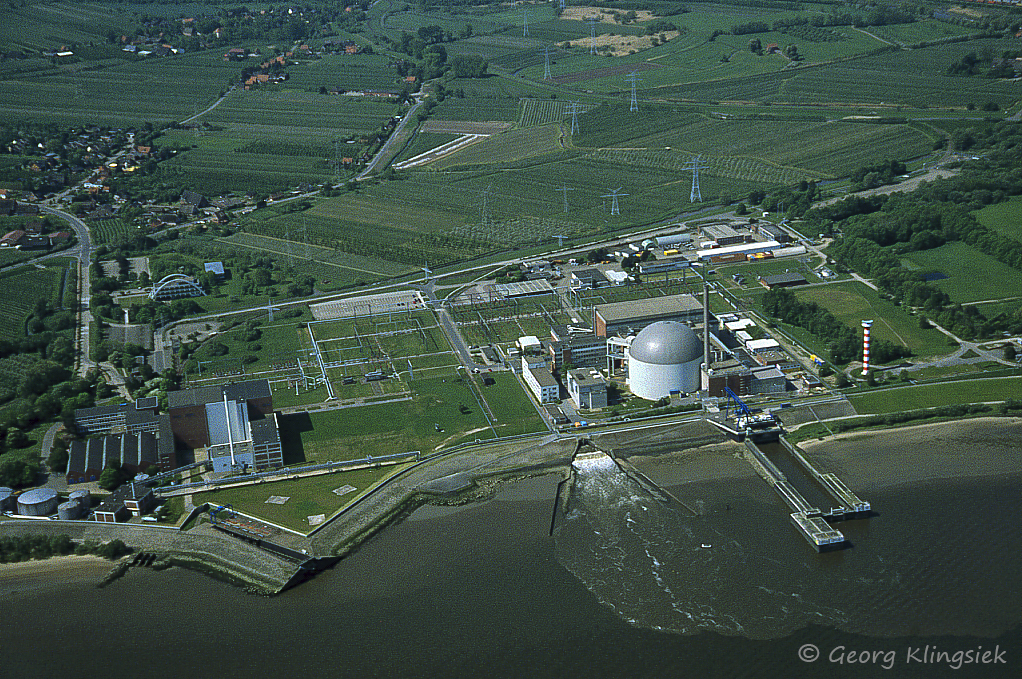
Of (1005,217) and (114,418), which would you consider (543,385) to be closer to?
(114,418)

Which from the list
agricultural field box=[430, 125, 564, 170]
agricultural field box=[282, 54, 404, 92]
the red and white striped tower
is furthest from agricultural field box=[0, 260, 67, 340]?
agricultural field box=[282, 54, 404, 92]

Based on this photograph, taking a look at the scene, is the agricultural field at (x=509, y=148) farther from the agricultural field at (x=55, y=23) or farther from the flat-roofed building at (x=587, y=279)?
the agricultural field at (x=55, y=23)

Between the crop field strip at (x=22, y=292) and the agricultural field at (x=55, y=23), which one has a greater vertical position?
the agricultural field at (x=55, y=23)

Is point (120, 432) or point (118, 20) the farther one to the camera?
point (118, 20)

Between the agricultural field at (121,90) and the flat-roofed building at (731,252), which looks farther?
the agricultural field at (121,90)

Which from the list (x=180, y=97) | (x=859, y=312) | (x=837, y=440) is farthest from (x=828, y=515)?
(x=180, y=97)

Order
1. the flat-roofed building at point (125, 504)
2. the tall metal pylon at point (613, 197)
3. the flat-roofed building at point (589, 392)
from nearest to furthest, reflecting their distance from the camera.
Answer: the flat-roofed building at point (125, 504)
the flat-roofed building at point (589, 392)
the tall metal pylon at point (613, 197)

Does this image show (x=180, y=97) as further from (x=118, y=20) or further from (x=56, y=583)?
(x=56, y=583)

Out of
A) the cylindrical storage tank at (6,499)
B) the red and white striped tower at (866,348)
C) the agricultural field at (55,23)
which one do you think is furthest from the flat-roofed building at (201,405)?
the agricultural field at (55,23)
